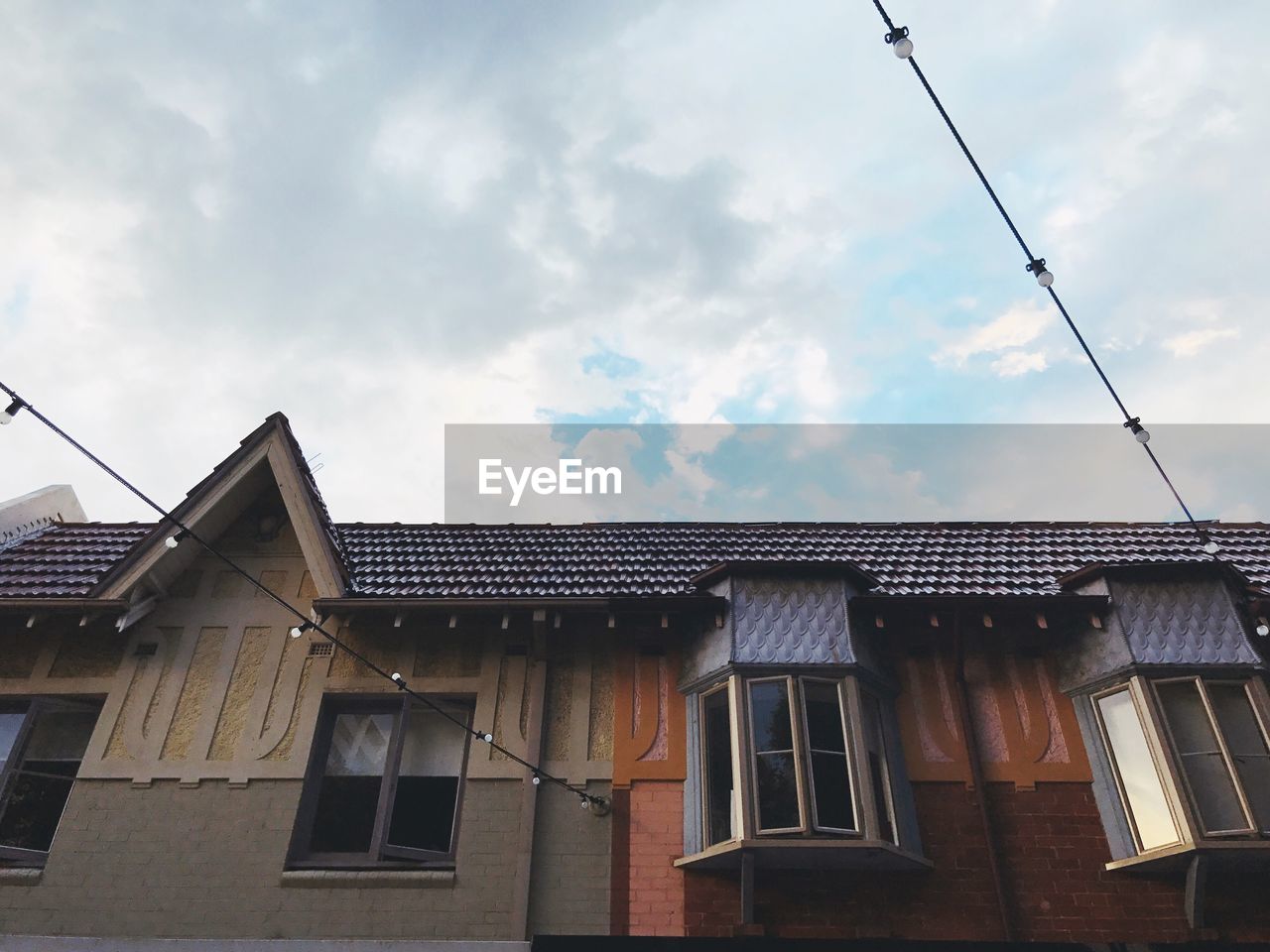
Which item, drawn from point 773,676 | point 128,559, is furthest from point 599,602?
point 128,559

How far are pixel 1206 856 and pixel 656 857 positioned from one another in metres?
4.83

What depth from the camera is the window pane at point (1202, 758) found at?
789cm

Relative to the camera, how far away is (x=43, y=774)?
29.6ft

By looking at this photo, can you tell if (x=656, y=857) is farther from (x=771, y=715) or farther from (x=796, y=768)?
(x=771, y=715)

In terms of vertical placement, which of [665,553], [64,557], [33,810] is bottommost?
[33,810]

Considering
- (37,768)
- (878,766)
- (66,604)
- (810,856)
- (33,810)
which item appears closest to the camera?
(810,856)

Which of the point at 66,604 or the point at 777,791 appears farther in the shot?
the point at 66,604

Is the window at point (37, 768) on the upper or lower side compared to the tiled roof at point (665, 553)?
lower

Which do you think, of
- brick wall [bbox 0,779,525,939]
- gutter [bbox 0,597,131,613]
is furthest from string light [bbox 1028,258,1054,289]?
gutter [bbox 0,597,131,613]

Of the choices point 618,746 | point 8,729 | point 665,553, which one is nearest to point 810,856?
point 618,746

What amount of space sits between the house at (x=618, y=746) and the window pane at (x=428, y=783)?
1.1 inches

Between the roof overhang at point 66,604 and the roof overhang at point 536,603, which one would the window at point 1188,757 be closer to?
the roof overhang at point 536,603

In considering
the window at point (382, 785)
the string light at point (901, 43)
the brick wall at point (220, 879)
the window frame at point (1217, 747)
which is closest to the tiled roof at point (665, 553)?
the window at point (382, 785)

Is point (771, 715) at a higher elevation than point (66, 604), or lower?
lower
